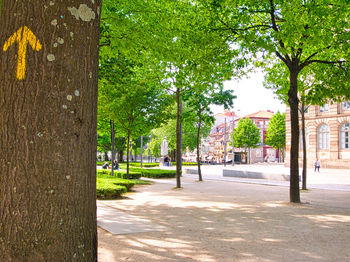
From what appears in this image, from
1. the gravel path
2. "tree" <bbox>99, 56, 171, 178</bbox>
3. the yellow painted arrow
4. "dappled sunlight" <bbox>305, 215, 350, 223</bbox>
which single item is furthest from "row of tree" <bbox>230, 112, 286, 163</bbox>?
the yellow painted arrow

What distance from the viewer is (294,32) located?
9500mm

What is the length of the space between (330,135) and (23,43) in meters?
46.9

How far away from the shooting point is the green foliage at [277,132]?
76875mm

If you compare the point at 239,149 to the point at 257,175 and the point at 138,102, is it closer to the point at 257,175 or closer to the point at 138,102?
the point at 257,175

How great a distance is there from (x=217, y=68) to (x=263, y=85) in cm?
679

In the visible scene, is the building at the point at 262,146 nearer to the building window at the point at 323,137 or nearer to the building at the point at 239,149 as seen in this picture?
the building at the point at 239,149

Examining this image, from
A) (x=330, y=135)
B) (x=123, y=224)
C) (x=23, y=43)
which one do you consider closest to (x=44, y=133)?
(x=23, y=43)

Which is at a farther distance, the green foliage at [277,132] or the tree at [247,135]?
the green foliage at [277,132]

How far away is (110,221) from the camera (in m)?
7.65

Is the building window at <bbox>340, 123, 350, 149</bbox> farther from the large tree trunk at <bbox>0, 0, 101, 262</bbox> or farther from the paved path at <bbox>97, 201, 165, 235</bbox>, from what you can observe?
the large tree trunk at <bbox>0, 0, 101, 262</bbox>

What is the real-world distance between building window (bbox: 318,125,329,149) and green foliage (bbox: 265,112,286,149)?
102 ft

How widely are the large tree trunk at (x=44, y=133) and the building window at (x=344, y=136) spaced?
46.0 m

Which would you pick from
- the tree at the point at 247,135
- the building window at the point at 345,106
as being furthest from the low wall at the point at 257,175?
the tree at the point at 247,135

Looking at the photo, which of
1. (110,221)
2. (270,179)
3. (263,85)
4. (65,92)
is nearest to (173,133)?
(270,179)
